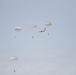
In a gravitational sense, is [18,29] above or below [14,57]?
above

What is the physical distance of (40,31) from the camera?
51.4m

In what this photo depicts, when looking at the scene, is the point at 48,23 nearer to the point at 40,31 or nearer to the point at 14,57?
the point at 40,31

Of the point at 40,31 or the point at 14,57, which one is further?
the point at 40,31

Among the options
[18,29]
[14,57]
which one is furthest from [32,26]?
[14,57]

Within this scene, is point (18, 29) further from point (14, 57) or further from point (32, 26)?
point (14, 57)

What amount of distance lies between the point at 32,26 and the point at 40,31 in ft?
14.9

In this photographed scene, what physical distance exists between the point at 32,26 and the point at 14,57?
782 centimetres

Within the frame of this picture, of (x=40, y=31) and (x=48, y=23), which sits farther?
(x=40, y=31)

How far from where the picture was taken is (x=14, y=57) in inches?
1841

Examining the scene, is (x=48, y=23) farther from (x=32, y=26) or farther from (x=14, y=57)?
(x=14, y=57)

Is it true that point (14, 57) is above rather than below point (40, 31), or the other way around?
below

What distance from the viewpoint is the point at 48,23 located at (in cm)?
4816

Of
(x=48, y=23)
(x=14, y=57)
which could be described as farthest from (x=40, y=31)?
(x=14, y=57)

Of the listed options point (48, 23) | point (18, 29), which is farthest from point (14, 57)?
point (48, 23)
